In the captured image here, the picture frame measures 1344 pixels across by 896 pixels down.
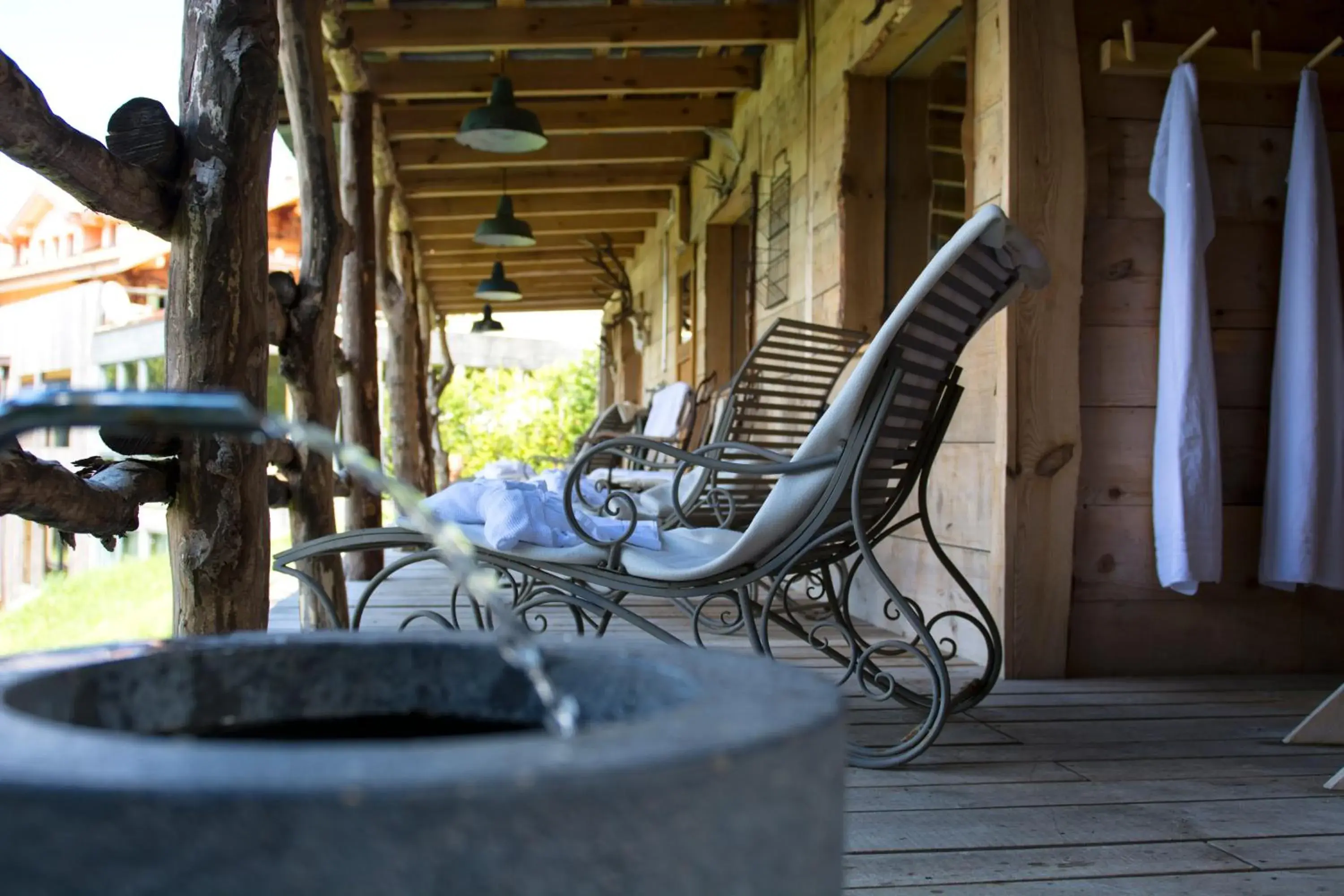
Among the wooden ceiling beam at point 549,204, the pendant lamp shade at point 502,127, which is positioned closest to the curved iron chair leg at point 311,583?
the pendant lamp shade at point 502,127

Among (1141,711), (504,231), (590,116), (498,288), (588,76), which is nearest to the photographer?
(1141,711)

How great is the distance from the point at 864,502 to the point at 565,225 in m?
8.33

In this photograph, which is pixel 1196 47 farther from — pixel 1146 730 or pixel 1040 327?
pixel 1146 730

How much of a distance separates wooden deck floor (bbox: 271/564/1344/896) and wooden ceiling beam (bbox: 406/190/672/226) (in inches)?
280

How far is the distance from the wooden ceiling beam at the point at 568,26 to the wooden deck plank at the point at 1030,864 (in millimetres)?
4398

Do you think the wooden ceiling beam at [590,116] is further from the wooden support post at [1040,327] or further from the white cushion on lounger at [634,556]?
the white cushion on lounger at [634,556]

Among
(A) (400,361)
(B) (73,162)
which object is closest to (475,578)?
(B) (73,162)

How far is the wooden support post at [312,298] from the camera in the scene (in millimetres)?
2928

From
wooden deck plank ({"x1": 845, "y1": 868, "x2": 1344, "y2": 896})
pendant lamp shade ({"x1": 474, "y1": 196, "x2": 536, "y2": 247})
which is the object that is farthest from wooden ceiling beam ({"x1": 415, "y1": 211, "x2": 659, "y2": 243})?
wooden deck plank ({"x1": 845, "y1": 868, "x2": 1344, "y2": 896})

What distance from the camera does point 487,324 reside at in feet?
33.2

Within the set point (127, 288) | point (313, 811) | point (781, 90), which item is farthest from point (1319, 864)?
point (127, 288)

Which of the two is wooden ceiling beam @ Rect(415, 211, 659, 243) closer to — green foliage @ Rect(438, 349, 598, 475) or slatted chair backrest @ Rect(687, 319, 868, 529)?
slatted chair backrest @ Rect(687, 319, 868, 529)

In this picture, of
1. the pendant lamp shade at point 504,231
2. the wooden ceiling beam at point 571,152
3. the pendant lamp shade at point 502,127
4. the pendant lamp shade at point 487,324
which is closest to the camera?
the pendant lamp shade at point 502,127

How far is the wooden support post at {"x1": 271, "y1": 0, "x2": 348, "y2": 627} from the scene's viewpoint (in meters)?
2.93
